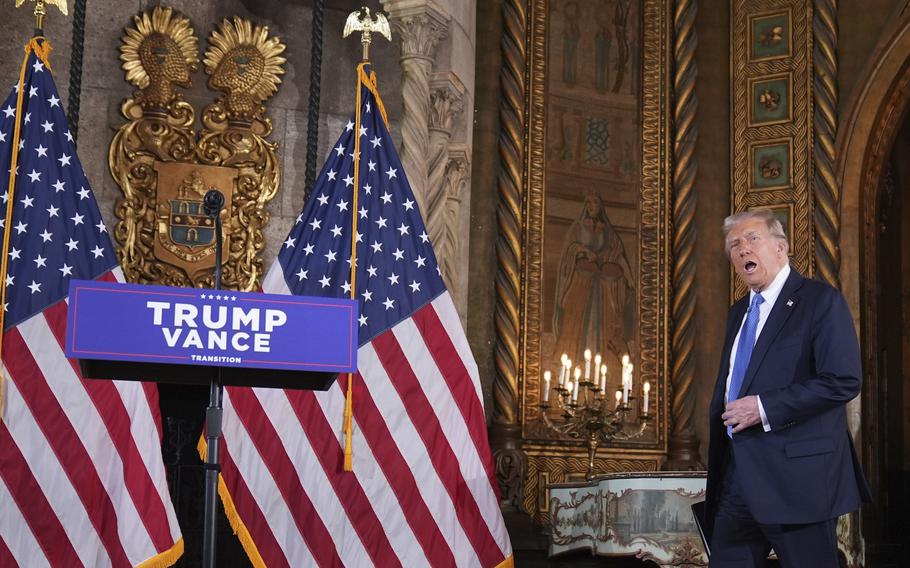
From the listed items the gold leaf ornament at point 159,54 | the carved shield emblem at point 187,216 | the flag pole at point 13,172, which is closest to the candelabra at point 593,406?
the carved shield emblem at point 187,216

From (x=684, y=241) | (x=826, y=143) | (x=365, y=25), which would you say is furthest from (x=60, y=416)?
(x=826, y=143)

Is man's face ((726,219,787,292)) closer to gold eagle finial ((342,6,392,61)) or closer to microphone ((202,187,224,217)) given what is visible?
microphone ((202,187,224,217))

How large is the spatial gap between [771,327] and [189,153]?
16.8 feet

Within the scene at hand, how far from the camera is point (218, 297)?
4.38 m

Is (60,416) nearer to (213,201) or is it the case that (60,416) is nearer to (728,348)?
(213,201)

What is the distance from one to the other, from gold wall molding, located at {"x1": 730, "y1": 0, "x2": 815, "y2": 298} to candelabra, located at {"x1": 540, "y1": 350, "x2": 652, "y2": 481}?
1.59 metres

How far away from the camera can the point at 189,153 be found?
8547mm

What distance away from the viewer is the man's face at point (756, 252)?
15.0 ft

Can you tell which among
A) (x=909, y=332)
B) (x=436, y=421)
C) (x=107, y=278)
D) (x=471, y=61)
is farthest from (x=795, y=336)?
(x=909, y=332)

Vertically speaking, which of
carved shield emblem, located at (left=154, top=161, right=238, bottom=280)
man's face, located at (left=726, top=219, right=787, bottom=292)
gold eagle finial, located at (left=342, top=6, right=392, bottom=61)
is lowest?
man's face, located at (left=726, top=219, right=787, bottom=292)

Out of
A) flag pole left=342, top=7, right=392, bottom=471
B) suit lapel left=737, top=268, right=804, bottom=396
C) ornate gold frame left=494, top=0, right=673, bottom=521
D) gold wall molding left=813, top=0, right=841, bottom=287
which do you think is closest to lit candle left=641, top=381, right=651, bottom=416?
ornate gold frame left=494, top=0, right=673, bottom=521

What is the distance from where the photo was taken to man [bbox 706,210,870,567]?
14.1ft

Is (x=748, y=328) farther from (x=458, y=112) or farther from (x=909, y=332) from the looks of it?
(x=909, y=332)

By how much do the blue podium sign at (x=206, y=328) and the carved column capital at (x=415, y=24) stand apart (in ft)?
15.3
